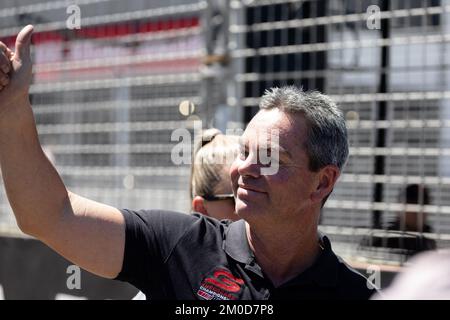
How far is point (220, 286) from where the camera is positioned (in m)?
2.36

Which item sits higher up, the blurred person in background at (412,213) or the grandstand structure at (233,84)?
the grandstand structure at (233,84)

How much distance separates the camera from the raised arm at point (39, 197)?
2174mm

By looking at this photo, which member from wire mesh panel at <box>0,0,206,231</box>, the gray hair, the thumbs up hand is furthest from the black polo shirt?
wire mesh panel at <box>0,0,206,231</box>

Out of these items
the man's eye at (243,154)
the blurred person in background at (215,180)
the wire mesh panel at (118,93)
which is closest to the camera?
the man's eye at (243,154)

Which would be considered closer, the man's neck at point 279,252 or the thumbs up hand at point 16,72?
the thumbs up hand at point 16,72

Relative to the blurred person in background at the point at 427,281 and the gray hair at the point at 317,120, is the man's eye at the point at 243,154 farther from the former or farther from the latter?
the blurred person in background at the point at 427,281

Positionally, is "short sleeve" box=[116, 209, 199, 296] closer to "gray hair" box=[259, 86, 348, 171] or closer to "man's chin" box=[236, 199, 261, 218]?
"man's chin" box=[236, 199, 261, 218]

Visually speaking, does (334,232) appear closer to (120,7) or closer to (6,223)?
(120,7)

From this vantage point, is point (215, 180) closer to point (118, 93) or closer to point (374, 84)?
point (374, 84)

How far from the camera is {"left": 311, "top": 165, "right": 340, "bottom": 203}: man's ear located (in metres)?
2.51

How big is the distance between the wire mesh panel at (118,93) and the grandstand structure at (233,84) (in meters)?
0.01

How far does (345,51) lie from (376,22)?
12.5 inches

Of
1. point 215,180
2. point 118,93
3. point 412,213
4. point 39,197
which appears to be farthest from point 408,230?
point 118,93

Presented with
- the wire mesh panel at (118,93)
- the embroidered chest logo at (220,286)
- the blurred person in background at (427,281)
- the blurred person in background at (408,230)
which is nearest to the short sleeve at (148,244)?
the embroidered chest logo at (220,286)
